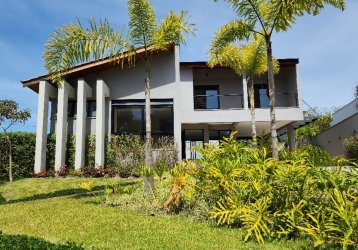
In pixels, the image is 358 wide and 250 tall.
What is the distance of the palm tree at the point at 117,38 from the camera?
387 inches

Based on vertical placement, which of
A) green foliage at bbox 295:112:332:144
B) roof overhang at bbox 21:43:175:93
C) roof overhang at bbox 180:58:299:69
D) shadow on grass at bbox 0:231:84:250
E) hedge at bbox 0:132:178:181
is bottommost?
shadow on grass at bbox 0:231:84:250

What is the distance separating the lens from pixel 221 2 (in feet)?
32.0

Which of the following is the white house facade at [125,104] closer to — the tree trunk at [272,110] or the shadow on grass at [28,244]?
the tree trunk at [272,110]

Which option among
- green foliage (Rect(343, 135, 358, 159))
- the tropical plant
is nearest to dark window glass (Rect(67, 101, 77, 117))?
the tropical plant

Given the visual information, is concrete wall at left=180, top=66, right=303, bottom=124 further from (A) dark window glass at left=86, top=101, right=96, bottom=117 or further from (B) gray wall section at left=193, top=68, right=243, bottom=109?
(A) dark window glass at left=86, top=101, right=96, bottom=117

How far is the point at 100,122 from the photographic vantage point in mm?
16312

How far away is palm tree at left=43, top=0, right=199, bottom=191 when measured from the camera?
9.84 meters

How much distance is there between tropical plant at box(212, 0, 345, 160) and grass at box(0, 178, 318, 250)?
3177 mm

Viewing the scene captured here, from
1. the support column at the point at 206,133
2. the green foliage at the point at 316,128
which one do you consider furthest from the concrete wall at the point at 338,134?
the support column at the point at 206,133

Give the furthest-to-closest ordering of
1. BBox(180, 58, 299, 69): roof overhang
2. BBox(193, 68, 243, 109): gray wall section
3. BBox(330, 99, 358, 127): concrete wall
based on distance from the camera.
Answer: BBox(330, 99, 358, 127): concrete wall
BBox(193, 68, 243, 109): gray wall section
BBox(180, 58, 299, 69): roof overhang

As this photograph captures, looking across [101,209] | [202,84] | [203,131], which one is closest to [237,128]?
[203,131]

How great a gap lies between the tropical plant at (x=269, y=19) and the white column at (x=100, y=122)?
8.23 metres

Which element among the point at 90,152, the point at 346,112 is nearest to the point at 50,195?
the point at 90,152

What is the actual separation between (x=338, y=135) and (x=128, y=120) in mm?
15540
